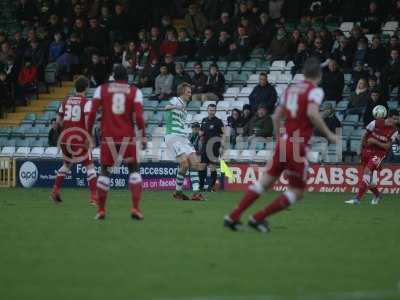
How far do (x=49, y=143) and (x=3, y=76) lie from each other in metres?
3.32

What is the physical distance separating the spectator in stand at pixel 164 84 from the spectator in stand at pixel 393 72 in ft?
21.6

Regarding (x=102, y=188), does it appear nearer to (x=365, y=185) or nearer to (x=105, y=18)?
(x=365, y=185)

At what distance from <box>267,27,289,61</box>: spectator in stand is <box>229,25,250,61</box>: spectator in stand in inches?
30.7

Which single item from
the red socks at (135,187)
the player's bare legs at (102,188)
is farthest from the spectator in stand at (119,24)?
the red socks at (135,187)

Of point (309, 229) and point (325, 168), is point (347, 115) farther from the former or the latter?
point (309, 229)

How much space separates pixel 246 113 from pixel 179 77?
300cm

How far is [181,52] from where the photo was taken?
30766 millimetres

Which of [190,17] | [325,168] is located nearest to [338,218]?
[325,168]

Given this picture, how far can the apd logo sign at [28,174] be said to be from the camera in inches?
1116

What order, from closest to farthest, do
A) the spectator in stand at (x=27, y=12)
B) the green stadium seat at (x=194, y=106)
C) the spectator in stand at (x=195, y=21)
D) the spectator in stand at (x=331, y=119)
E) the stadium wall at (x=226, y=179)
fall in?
the stadium wall at (x=226, y=179), the spectator in stand at (x=331, y=119), the green stadium seat at (x=194, y=106), the spectator in stand at (x=195, y=21), the spectator in stand at (x=27, y=12)

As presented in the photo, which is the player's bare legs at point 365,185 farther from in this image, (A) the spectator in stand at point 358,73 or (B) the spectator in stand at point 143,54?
(B) the spectator in stand at point 143,54

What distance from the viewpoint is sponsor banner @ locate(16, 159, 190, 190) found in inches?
1063

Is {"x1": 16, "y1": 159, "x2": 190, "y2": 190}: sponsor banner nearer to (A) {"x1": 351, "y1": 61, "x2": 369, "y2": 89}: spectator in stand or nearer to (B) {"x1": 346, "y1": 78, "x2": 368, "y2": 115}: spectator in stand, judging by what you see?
(B) {"x1": 346, "y1": 78, "x2": 368, "y2": 115}: spectator in stand

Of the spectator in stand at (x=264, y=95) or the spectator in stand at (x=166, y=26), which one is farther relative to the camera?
the spectator in stand at (x=166, y=26)
